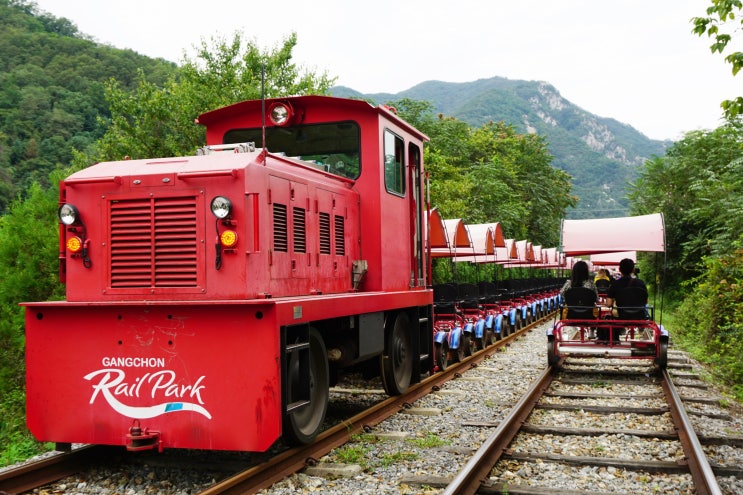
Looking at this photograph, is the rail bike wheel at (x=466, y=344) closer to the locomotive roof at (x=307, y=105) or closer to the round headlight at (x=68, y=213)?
the locomotive roof at (x=307, y=105)

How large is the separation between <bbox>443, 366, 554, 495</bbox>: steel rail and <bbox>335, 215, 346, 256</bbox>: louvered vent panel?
7.57ft

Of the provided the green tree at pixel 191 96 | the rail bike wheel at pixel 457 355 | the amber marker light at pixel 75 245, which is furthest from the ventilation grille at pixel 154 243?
the green tree at pixel 191 96

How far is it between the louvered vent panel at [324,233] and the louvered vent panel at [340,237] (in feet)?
0.70

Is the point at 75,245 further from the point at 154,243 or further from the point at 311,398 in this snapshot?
the point at 311,398

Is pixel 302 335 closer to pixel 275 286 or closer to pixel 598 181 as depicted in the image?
pixel 275 286

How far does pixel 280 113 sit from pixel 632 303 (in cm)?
704

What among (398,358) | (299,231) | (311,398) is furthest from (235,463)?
(398,358)

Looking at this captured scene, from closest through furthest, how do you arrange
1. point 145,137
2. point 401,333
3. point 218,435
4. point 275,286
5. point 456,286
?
point 218,435
point 275,286
point 401,333
point 456,286
point 145,137

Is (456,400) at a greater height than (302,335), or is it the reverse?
(302,335)

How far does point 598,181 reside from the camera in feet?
477

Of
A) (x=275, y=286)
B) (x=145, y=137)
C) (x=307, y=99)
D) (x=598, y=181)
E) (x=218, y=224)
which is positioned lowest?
(x=275, y=286)

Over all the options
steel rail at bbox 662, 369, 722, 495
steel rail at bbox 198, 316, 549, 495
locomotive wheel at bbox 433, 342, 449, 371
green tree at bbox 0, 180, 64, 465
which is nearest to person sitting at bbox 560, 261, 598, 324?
locomotive wheel at bbox 433, 342, 449, 371

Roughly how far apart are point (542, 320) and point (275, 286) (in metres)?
22.1

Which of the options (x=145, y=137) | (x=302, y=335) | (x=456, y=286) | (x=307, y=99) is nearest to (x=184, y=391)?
(x=302, y=335)
